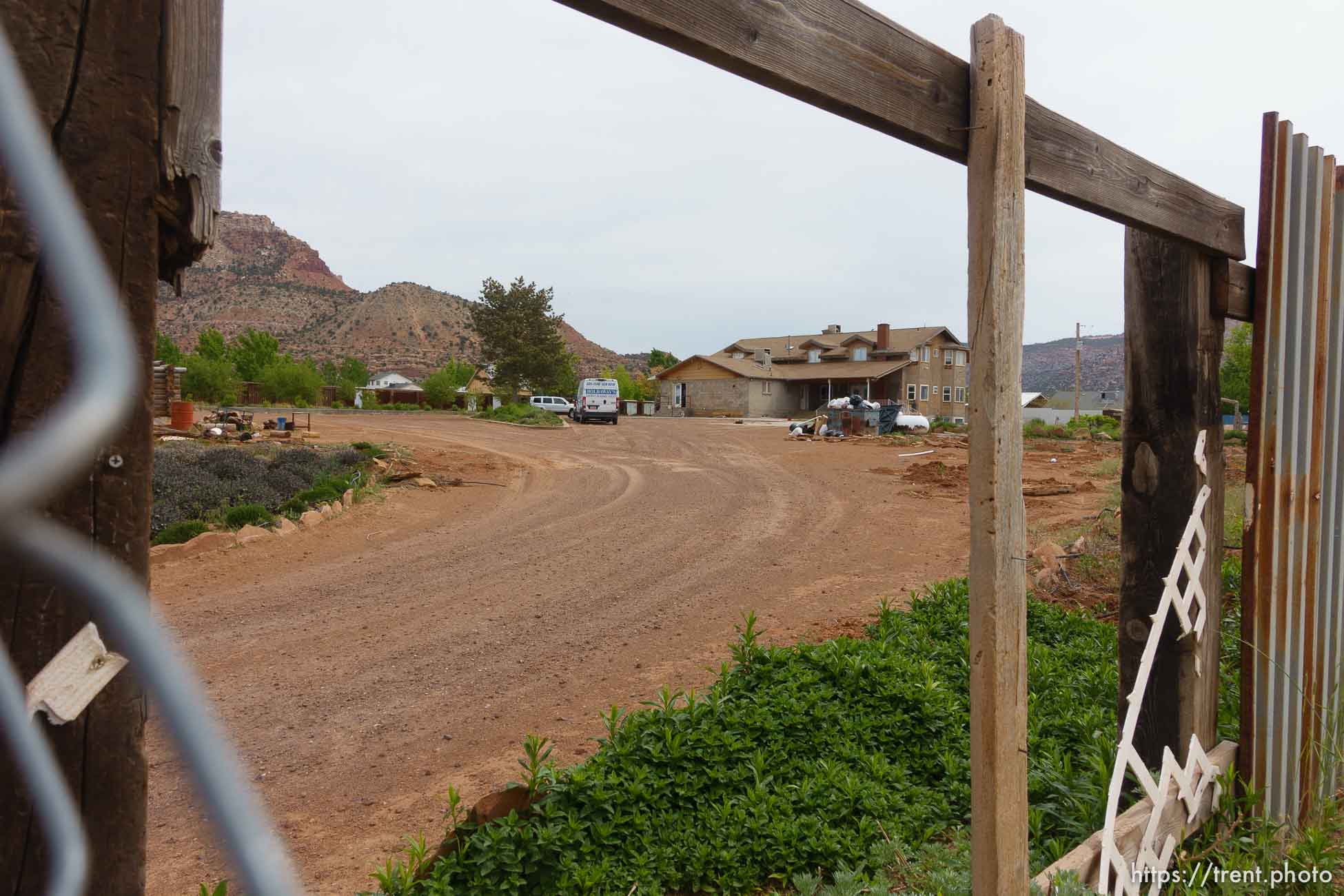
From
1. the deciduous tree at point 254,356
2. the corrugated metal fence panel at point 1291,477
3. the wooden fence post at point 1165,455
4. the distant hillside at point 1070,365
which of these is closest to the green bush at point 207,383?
the deciduous tree at point 254,356

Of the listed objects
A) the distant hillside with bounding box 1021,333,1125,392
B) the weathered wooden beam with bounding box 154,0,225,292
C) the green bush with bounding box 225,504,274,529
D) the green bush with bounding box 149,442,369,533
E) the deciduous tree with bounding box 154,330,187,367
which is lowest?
the green bush with bounding box 225,504,274,529

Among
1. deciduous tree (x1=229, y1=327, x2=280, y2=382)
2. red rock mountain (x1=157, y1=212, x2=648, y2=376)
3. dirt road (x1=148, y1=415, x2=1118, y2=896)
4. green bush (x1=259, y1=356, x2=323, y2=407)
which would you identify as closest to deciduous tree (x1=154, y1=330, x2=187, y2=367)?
green bush (x1=259, y1=356, x2=323, y2=407)

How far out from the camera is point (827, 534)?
11.0 m

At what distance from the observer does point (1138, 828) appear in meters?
2.79

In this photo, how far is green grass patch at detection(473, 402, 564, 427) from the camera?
33.3 m

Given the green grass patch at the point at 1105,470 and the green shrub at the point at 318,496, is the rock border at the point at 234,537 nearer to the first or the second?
the green shrub at the point at 318,496

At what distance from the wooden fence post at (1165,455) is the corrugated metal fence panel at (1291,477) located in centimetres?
16

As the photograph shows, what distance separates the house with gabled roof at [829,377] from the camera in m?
53.1

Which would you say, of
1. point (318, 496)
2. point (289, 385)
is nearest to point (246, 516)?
point (318, 496)

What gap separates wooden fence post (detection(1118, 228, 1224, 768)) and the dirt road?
8.82ft

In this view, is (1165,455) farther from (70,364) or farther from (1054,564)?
(1054,564)

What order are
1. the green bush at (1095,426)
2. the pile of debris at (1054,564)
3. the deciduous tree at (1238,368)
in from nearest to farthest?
the pile of debris at (1054,564), the green bush at (1095,426), the deciduous tree at (1238,368)

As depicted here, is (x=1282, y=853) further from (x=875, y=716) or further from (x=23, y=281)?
(x=23, y=281)

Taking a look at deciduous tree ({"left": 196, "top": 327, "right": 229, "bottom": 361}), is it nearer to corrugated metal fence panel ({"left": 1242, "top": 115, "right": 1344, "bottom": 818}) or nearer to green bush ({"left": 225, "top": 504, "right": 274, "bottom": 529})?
green bush ({"left": 225, "top": 504, "right": 274, "bottom": 529})
